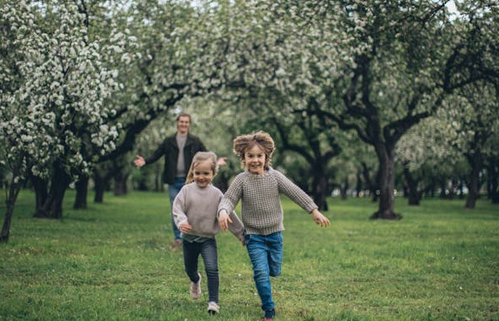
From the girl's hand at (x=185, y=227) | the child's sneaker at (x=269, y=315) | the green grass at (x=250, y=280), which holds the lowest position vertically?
the green grass at (x=250, y=280)

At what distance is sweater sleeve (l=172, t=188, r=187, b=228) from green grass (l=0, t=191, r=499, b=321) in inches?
42.5

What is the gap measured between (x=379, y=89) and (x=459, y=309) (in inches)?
766

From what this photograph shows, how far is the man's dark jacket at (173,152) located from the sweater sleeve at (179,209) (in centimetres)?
539

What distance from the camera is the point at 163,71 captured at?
65.6 feet

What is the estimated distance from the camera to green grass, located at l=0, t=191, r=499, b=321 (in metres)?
6.82

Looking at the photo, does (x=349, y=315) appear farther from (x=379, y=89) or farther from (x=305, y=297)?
(x=379, y=89)

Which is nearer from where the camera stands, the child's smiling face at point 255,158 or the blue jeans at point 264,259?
the blue jeans at point 264,259

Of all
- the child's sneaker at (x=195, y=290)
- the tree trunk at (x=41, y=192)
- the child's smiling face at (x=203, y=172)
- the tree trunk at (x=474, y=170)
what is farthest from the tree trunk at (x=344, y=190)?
the child's smiling face at (x=203, y=172)

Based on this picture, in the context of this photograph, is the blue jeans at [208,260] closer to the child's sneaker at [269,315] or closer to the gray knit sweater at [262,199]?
the gray knit sweater at [262,199]

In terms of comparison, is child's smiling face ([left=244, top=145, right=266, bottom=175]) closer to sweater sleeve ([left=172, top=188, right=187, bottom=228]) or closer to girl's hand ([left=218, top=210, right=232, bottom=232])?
girl's hand ([left=218, top=210, right=232, bottom=232])

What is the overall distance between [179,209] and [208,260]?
27.8 inches

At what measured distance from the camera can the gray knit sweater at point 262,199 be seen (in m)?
6.82

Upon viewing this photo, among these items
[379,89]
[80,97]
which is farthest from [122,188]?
[80,97]

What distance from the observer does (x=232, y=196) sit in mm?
6848
